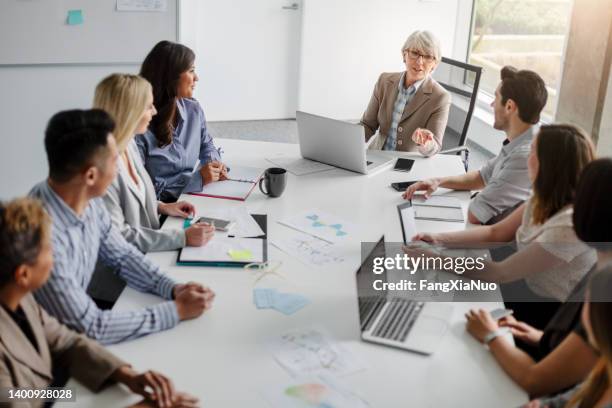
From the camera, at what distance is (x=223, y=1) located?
578 cm

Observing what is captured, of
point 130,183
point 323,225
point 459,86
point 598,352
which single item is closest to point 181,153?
point 130,183

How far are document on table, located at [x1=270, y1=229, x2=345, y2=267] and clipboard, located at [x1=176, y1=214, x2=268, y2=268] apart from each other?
68 millimetres

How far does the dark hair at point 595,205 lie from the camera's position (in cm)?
169

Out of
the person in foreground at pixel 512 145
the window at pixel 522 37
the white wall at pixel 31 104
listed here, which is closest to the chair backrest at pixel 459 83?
the person in foreground at pixel 512 145

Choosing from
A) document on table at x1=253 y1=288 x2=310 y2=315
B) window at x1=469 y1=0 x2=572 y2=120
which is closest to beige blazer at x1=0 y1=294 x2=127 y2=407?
document on table at x1=253 y1=288 x2=310 y2=315

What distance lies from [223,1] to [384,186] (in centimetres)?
352

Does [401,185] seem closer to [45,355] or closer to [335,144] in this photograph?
[335,144]

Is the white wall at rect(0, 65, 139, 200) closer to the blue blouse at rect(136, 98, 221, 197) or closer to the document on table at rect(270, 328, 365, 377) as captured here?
the blue blouse at rect(136, 98, 221, 197)

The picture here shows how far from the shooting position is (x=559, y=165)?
204cm

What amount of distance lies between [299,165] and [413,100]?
849 mm

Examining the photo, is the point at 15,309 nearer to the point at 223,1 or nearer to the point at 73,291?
the point at 73,291

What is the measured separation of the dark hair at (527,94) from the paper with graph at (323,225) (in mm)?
828

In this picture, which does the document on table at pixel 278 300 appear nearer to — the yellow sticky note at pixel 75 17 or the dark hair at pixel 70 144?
the dark hair at pixel 70 144

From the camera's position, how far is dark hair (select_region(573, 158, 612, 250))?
169 centimetres
